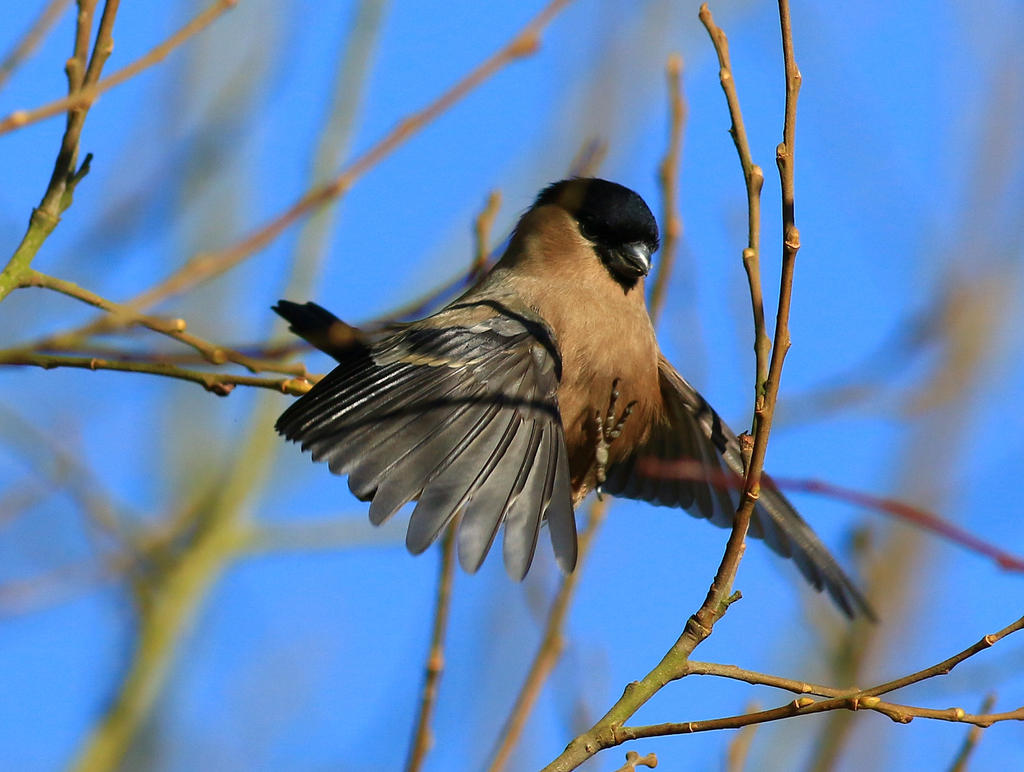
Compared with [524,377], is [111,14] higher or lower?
lower

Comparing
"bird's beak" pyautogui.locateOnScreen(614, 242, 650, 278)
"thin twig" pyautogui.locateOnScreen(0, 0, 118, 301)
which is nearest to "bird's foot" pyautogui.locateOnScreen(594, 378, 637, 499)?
"bird's beak" pyautogui.locateOnScreen(614, 242, 650, 278)

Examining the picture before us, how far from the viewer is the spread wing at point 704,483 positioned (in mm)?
3865

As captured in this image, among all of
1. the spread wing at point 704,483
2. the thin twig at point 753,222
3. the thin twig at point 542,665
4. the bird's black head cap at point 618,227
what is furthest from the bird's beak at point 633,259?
the thin twig at point 753,222

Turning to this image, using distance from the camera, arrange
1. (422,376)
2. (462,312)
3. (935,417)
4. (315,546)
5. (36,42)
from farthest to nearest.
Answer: (315,546), (935,417), (462,312), (422,376), (36,42)

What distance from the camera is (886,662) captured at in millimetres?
4035

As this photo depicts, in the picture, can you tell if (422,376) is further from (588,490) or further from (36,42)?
(36,42)

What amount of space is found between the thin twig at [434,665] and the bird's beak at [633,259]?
1.64m

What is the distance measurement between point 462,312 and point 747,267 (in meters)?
1.70

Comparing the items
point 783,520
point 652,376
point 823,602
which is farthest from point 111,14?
point 823,602

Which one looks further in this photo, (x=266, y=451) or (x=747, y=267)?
(x=266, y=451)

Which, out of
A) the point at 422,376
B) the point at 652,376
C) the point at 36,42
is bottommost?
the point at 36,42

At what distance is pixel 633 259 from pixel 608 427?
2.24 ft

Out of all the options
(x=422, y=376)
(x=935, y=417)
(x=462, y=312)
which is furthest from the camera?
(x=935, y=417)

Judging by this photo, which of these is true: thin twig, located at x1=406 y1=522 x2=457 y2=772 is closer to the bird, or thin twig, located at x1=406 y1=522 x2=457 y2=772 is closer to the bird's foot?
the bird
